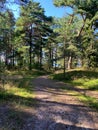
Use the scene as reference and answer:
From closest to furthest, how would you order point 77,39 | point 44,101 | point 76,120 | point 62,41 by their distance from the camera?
point 76,120, point 44,101, point 62,41, point 77,39

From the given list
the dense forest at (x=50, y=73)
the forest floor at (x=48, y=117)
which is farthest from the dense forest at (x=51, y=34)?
the forest floor at (x=48, y=117)

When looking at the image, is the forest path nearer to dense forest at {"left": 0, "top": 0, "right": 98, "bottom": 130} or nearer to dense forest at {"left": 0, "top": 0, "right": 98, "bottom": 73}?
dense forest at {"left": 0, "top": 0, "right": 98, "bottom": 130}

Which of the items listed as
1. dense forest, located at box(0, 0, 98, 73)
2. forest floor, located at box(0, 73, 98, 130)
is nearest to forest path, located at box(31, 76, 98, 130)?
forest floor, located at box(0, 73, 98, 130)

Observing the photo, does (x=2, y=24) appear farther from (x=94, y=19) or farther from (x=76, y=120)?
(x=94, y=19)

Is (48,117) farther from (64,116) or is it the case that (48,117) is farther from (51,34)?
(51,34)

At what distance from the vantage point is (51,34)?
45.1 metres

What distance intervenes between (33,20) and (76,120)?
33.9 meters

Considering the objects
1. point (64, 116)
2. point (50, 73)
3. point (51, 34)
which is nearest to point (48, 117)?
point (64, 116)

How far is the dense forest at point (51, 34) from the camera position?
50.2 feet

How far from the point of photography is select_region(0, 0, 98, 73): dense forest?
50.2ft

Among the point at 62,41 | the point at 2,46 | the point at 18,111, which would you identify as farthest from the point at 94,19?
the point at 18,111

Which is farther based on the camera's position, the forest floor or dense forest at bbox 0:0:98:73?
dense forest at bbox 0:0:98:73

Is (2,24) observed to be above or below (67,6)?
below

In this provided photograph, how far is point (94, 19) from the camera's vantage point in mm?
34094
